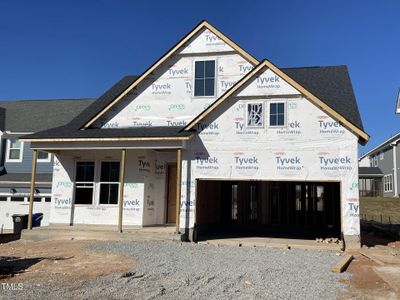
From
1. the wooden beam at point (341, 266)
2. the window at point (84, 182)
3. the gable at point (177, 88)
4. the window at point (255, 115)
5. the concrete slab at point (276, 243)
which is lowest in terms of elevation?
the wooden beam at point (341, 266)

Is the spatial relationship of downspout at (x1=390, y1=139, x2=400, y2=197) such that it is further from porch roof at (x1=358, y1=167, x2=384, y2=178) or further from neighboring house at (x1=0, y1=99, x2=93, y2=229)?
neighboring house at (x1=0, y1=99, x2=93, y2=229)

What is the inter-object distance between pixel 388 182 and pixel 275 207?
26569 millimetres

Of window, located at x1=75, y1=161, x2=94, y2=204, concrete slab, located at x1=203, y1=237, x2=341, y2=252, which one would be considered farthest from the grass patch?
window, located at x1=75, y1=161, x2=94, y2=204

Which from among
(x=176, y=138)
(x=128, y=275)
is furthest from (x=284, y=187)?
(x=128, y=275)

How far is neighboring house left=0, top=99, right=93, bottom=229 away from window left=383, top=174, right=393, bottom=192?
95.8 ft

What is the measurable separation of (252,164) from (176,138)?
2.78 m

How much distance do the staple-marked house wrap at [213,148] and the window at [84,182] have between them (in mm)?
40

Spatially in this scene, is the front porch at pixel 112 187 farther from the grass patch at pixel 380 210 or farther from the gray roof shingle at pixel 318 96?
the grass patch at pixel 380 210

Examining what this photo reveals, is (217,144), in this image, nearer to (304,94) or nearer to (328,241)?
(304,94)

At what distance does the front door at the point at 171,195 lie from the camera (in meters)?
17.3

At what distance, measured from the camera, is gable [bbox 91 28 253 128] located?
16906 mm

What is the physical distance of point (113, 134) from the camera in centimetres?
1584

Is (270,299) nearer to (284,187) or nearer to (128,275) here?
(128,275)

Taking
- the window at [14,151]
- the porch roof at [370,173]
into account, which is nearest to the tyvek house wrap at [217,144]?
the window at [14,151]
